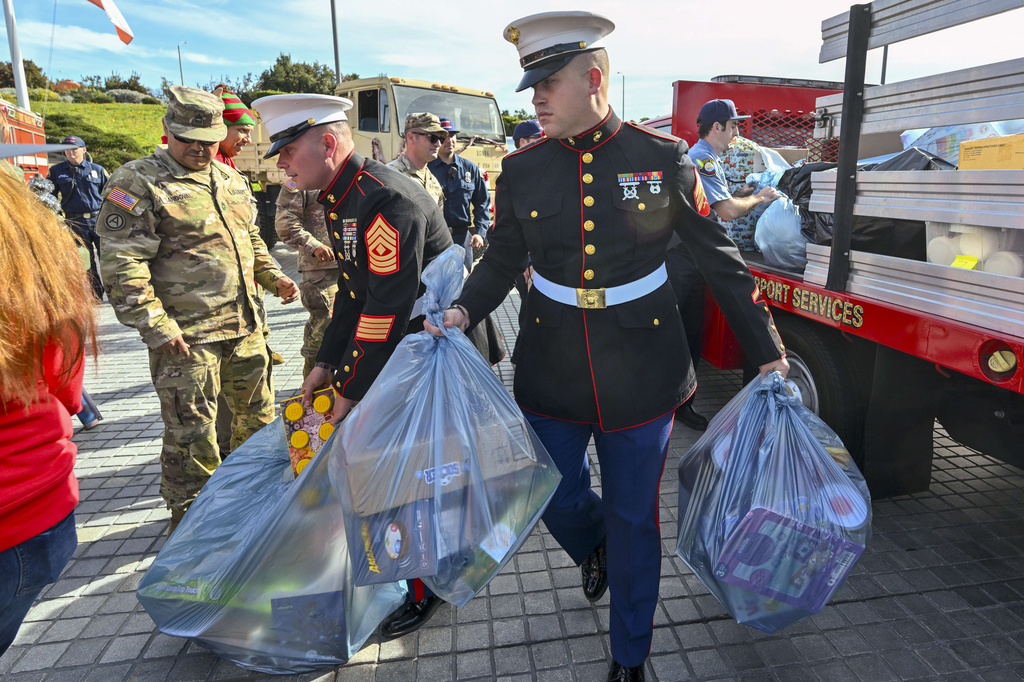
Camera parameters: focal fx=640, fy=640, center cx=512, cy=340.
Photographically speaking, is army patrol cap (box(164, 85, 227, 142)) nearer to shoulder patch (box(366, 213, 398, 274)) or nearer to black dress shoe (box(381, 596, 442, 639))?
shoulder patch (box(366, 213, 398, 274))

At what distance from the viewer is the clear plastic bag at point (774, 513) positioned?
5.69ft

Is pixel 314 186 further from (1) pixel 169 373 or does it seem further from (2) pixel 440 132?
(2) pixel 440 132

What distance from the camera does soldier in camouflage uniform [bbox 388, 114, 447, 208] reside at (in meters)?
4.88

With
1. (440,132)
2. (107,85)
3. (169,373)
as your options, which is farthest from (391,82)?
(107,85)

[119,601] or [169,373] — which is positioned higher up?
[169,373]

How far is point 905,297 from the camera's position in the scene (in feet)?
7.20

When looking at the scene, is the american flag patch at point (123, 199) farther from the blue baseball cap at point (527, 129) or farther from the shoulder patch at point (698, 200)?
the blue baseball cap at point (527, 129)

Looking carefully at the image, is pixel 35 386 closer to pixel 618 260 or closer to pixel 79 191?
pixel 618 260

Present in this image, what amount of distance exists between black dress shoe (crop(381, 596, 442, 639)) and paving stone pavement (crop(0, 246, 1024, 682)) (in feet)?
0.11

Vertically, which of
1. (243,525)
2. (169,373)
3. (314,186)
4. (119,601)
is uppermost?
(314,186)

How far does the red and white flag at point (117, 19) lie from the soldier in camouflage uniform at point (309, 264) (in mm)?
5362

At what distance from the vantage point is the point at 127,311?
2562mm

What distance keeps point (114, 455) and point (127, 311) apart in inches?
67.6

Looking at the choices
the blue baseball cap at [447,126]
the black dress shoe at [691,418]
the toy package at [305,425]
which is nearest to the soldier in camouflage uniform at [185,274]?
the toy package at [305,425]
